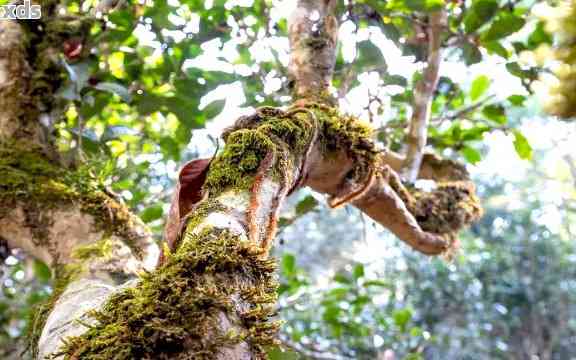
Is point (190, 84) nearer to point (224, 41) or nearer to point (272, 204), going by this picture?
point (224, 41)

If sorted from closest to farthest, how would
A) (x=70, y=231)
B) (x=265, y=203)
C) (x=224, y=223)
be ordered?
(x=224, y=223)
(x=265, y=203)
(x=70, y=231)

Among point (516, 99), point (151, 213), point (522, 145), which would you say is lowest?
point (151, 213)

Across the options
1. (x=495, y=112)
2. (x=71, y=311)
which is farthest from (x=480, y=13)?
(x=71, y=311)

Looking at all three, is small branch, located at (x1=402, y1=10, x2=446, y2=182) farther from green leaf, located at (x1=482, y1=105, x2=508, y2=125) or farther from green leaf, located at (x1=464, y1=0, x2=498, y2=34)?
green leaf, located at (x1=482, y1=105, x2=508, y2=125)

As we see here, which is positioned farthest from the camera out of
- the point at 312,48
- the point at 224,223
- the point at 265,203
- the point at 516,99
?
the point at 516,99

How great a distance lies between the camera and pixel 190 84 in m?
1.85

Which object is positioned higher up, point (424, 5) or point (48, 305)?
point (424, 5)

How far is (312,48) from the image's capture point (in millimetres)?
1360

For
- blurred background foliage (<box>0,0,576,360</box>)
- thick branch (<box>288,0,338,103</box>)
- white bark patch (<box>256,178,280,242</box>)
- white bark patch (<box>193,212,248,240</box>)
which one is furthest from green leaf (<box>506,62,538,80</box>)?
white bark patch (<box>193,212,248,240</box>)

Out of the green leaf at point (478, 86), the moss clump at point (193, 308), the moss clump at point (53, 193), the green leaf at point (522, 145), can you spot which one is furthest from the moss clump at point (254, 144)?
the green leaf at point (478, 86)

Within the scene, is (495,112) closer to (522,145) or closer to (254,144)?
(522,145)

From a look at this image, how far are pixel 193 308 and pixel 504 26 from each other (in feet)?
4.42

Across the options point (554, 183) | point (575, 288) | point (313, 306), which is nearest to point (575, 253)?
point (575, 288)

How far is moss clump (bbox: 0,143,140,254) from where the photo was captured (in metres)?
1.21
